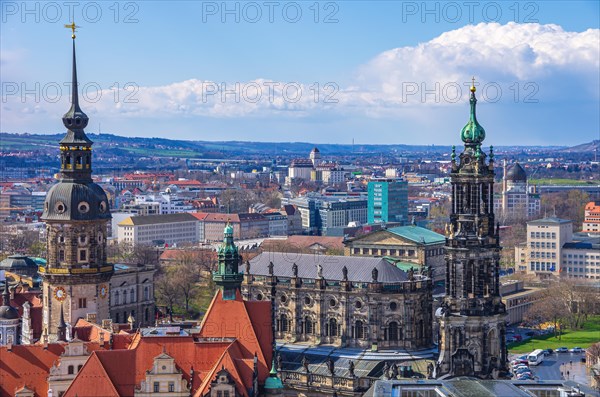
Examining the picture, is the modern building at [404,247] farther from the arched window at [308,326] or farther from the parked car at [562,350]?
the arched window at [308,326]

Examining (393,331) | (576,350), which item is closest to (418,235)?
(576,350)

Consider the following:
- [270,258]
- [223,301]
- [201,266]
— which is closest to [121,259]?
[201,266]

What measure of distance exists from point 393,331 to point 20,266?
56905 mm

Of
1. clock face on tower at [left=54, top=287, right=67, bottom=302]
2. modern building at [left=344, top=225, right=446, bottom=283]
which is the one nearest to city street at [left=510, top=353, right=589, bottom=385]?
modern building at [left=344, top=225, right=446, bottom=283]

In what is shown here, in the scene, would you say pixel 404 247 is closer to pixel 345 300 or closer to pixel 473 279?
pixel 345 300

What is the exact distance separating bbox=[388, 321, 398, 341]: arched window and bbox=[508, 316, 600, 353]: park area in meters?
33.8

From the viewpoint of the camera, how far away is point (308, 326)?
89938 mm

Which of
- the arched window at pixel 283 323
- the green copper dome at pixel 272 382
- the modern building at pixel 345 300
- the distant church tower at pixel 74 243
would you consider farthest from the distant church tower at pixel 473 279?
the distant church tower at pixel 74 243

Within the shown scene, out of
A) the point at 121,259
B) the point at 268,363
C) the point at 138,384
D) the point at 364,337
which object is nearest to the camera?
the point at 138,384

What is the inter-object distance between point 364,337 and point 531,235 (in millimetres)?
100806

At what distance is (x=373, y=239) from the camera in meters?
122

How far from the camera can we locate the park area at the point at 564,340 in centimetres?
12112

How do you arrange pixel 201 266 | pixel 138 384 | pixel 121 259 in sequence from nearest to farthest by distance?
pixel 138 384 → pixel 201 266 → pixel 121 259

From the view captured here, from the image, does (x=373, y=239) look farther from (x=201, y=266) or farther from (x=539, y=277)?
(x=539, y=277)
